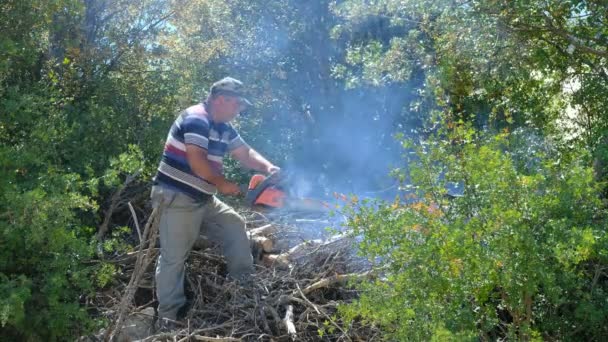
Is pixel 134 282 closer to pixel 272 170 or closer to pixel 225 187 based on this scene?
pixel 225 187

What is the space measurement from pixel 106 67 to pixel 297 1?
3115mm

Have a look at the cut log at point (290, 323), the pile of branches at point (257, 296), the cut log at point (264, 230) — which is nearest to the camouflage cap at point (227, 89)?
the pile of branches at point (257, 296)

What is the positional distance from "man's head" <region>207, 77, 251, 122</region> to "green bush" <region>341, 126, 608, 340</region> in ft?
5.39

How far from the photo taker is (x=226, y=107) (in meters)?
5.61

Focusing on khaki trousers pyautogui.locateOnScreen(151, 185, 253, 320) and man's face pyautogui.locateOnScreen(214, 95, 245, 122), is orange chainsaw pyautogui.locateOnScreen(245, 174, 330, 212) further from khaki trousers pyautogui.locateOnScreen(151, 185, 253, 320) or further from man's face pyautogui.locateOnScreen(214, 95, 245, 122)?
man's face pyautogui.locateOnScreen(214, 95, 245, 122)

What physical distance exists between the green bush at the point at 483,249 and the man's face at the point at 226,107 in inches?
64.5

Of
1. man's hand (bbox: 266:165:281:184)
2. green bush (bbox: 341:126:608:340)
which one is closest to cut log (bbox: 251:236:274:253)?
man's hand (bbox: 266:165:281:184)

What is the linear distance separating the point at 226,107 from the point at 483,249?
2472 millimetres

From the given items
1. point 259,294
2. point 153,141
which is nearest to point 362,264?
point 259,294

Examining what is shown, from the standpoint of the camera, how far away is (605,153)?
17.2 feet

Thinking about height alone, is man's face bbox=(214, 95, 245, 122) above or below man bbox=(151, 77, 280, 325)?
above

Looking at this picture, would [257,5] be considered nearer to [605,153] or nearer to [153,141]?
[153,141]

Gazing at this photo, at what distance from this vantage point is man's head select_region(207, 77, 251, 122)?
5566 mm

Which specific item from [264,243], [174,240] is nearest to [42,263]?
[174,240]
